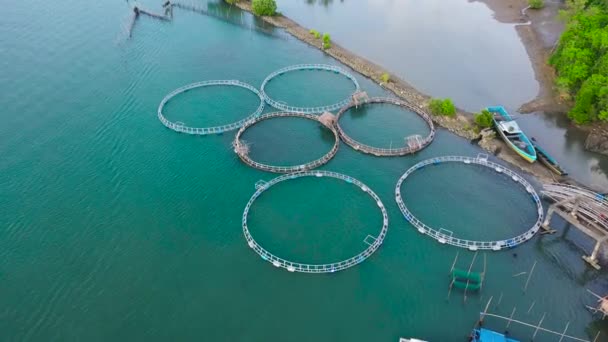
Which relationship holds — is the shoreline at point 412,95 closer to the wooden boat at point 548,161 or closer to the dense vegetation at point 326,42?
the dense vegetation at point 326,42

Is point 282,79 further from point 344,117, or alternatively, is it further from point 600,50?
point 600,50

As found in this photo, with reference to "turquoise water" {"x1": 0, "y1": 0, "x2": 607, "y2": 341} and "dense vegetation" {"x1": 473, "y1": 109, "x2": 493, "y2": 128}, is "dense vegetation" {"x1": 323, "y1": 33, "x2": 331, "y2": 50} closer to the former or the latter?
"turquoise water" {"x1": 0, "y1": 0, "x2": 607, "y2": 341}

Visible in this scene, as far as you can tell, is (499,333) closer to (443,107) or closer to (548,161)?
(548,161)

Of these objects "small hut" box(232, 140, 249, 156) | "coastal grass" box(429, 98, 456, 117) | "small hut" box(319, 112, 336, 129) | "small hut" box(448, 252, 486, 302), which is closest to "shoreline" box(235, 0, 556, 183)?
"coastal grass" box(429, 98, 456, 117)

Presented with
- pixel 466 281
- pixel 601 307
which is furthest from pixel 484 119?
pixel 601 307

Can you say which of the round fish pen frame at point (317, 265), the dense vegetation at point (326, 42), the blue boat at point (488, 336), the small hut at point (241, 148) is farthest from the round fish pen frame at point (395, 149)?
the blue boat at point (488, 336)

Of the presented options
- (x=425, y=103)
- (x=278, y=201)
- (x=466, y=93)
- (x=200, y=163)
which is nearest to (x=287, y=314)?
(x=278, y=201)

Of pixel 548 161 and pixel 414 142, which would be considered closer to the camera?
pixel 548 161
